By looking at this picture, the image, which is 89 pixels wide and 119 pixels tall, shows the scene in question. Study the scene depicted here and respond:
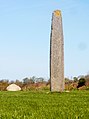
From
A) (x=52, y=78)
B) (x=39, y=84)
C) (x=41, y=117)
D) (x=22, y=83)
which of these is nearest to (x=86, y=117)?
(x=41, y=117)

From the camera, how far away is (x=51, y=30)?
66.1 ft

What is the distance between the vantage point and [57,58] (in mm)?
19781

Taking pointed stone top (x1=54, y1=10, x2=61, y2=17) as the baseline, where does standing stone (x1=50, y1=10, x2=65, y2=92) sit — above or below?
below

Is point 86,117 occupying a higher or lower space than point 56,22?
lower

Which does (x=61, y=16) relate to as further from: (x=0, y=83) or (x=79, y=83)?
(x=0, y=83)

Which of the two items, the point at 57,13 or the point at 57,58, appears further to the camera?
the point at 57,13

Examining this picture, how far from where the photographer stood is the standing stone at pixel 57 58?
1966cm

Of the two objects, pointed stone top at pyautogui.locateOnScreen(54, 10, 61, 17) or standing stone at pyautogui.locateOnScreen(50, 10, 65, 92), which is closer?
standing stone at pyautogui.locateOnScreen(50, 10, 65, 92)

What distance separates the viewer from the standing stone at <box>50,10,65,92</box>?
19.7 m

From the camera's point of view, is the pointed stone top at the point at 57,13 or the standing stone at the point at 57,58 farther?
the pointed stone top at the point at 57,13

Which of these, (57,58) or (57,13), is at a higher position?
(57,13)

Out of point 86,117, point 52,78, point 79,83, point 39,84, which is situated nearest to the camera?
point 86,117

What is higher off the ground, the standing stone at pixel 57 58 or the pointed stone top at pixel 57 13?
the pointed stone top at pixel 57 13

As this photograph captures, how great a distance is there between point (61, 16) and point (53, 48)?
6.19 ft
